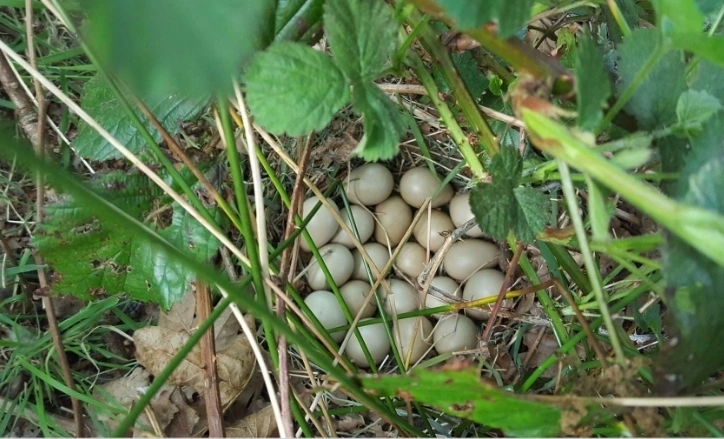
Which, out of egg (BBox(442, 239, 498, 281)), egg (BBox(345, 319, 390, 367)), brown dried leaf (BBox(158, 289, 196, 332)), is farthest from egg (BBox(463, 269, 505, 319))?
brown dried leaf (BBox(158, 289, 196, 332))

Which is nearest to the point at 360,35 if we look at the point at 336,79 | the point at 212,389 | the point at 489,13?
the point at 336,79

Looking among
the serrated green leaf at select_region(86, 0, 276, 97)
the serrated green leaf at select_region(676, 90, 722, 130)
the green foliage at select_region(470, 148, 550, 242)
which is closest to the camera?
the serrated green leaf at select_region(86, 0, 276, 97)

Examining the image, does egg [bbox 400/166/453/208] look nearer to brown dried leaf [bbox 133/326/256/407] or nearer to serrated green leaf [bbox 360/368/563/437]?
brown dried leaf [bbox 133/326/256/407]

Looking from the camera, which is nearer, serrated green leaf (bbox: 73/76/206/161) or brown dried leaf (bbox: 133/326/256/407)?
serrated green leaf (bbox: 73/76/206/161)

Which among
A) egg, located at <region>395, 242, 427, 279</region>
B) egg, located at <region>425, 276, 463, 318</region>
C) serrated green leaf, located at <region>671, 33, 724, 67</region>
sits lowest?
egg, located at <region>425, 276, 463, 318</region>

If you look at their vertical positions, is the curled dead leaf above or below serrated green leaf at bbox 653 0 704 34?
below

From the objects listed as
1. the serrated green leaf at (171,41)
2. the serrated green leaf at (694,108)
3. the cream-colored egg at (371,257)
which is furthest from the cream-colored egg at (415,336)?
the serrated green leaf at (171,41)
